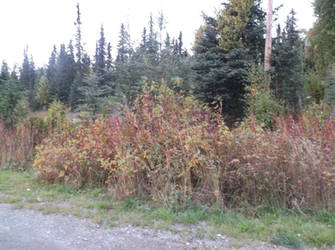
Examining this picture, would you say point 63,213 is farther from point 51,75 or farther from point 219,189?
point 51,75

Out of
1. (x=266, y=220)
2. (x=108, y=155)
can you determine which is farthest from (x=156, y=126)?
(x=266, y=220)

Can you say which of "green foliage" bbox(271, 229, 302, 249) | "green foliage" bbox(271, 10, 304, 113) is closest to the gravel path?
"green foliage" bbox(271, 229, 302, 249)

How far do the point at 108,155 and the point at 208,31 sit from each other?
11.8 meters

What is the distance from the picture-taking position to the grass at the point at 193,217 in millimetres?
3240

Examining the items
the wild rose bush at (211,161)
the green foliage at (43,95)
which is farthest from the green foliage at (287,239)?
the green foliage at (43,95)

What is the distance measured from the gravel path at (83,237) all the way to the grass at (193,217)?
0.53 ft

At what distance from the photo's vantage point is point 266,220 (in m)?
3.70

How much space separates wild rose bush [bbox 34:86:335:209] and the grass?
0.25 meters

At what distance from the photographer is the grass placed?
128 inches

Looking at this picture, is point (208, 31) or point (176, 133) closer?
point (176, 133)

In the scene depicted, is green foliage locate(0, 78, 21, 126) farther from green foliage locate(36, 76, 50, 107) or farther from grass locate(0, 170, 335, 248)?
green foliage locate(36, 76, 50, 107)

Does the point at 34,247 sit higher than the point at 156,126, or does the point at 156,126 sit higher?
the point at 156,126

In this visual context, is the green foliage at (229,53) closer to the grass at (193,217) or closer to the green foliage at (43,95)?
the grass at (193,217)

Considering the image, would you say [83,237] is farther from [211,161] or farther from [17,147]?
[17,147]
